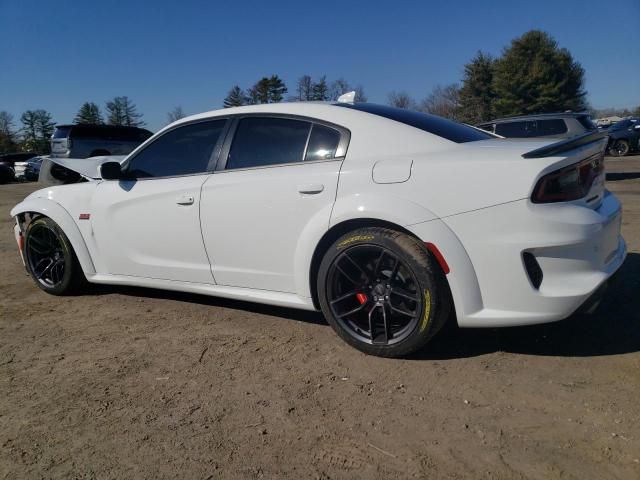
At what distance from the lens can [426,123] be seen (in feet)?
10.7

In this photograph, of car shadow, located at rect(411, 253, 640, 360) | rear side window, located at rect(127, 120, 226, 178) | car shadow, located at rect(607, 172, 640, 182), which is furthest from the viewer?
car shadow, located at rect(607, 172, 640, 182)

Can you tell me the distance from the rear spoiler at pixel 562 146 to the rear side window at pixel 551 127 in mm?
9447

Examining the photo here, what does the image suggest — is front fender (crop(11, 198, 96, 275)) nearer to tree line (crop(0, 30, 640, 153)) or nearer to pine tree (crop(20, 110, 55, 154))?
tree line (crop(0, 30, 640, 153))

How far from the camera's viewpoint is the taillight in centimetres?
245

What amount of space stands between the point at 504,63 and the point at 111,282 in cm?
5002

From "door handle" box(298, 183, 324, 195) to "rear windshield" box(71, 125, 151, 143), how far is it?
26.7ft

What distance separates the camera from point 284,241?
10.3 ft

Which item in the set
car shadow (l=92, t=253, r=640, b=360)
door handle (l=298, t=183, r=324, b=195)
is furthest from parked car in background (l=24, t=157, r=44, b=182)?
door handle (l=298, t=183, r=324, b=195)

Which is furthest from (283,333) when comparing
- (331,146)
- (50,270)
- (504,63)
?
(504,63)

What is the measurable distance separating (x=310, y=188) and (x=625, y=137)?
75.6ft

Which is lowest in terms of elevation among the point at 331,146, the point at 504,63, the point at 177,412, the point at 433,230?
the point at 177,412

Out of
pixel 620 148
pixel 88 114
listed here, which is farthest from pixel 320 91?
pixel 88 114

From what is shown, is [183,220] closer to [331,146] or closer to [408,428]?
[331,146]

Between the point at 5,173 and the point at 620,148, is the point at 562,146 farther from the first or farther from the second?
the point at 5,173
